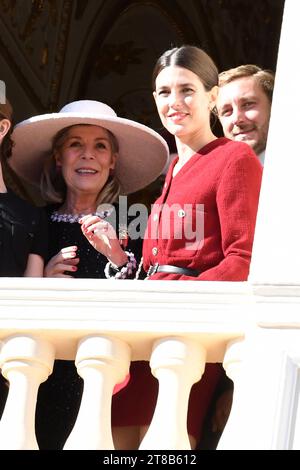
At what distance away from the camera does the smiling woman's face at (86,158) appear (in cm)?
477

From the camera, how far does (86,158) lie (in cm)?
477

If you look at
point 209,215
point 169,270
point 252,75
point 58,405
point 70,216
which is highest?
point 252,75

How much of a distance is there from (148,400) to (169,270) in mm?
411

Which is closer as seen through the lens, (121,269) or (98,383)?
(98,383)

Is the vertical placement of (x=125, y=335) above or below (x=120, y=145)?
below

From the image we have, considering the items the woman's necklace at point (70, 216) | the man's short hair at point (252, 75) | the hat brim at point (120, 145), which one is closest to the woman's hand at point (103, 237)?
the woman's necklace at point (70, 216)

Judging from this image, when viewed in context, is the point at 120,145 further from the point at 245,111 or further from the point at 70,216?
the point at 245,111

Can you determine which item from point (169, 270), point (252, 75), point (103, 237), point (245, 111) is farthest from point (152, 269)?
point (252, 75)

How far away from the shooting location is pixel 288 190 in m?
3.54

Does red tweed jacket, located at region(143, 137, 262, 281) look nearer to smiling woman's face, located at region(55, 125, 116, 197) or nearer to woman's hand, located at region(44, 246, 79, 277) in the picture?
woman's hand, located at region(44, 246, 79, 277)

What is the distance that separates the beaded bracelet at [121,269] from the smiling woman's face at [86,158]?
348 mm

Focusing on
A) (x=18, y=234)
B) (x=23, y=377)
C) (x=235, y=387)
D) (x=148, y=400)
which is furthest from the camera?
(x=18, y=234)

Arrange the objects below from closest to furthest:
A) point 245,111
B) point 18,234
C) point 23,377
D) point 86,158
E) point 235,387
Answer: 1. point 235,387
2. point 23,377
3. point 18,234
4. point 86,158
5. point 245,111
